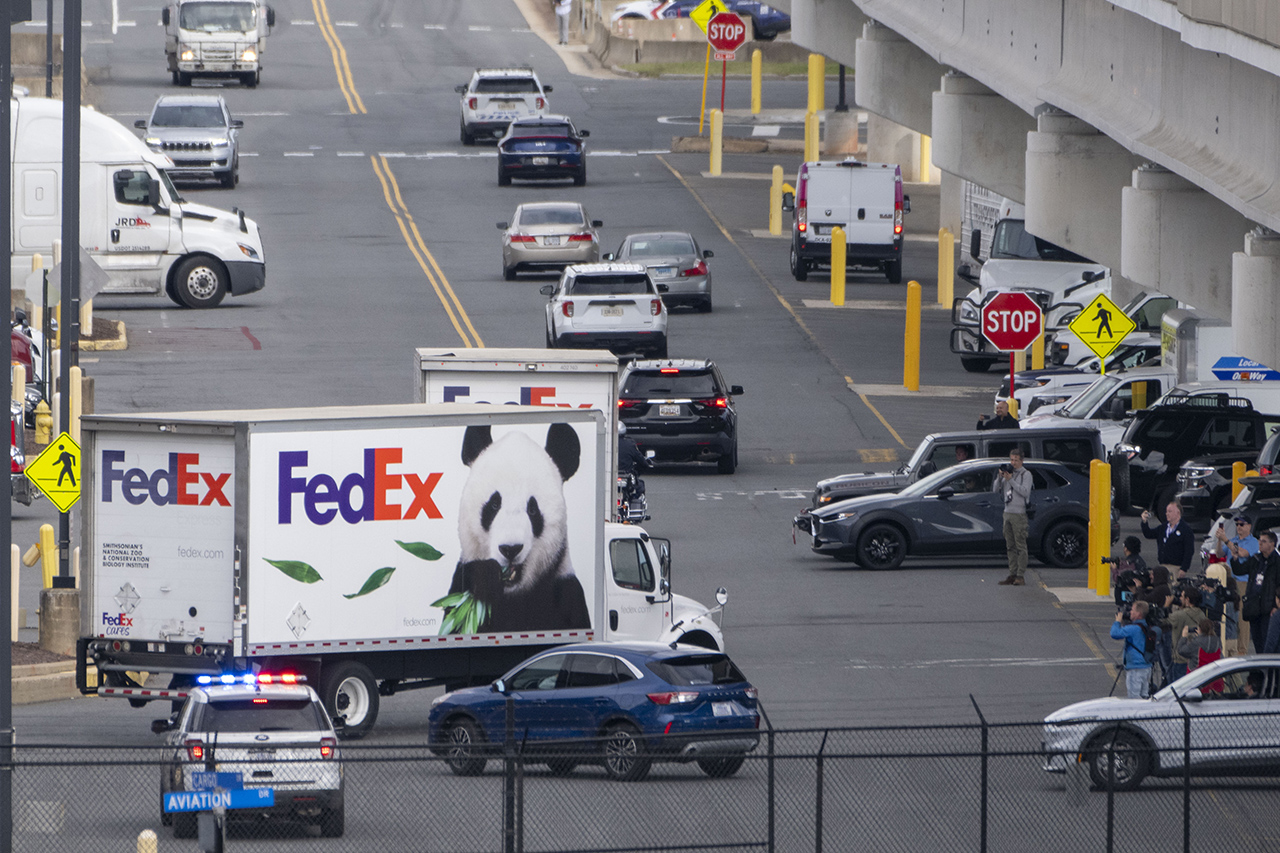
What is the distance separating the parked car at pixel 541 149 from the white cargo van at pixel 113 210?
14.1 metres

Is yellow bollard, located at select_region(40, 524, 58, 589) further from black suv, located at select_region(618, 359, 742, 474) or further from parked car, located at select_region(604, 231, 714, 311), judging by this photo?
parked car, located at select_region(604, 231, 714, 311)

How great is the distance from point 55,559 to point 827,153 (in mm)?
39516

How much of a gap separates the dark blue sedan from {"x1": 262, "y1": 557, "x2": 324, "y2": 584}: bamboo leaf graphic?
1.70 m

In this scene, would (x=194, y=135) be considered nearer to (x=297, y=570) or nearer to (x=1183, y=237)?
(x=297, y=570)

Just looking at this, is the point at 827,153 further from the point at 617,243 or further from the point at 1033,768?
the point at 1033,768

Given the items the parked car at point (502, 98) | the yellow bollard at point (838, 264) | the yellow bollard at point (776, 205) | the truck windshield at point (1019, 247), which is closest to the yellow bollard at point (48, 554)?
the truck windshield at point (1019, 247)

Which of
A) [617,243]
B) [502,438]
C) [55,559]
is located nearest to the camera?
[502,438]

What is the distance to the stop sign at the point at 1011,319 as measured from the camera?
1245 inches

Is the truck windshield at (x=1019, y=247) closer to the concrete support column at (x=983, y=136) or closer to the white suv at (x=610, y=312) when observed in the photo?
the white suv at (x=610, y=312)

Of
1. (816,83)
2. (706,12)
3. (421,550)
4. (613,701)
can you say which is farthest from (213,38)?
(613,701)

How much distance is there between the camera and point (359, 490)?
1933 centimetres

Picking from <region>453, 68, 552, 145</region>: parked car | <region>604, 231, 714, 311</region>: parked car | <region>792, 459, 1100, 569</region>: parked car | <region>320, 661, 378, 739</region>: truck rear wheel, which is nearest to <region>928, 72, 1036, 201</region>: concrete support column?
<region>792, 459, 1100, 569</region>: parked car

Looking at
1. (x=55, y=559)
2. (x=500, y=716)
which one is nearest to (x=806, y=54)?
(x=55, y=559)

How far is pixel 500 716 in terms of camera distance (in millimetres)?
18016
